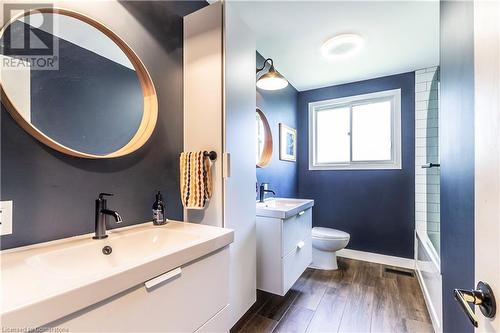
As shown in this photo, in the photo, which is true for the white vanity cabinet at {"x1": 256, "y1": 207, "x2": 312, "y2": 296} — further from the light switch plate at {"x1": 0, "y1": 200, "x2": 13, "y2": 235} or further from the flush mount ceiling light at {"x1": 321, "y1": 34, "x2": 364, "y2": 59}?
the flush mount ceiling light at {"x1": 321, "y1": 34, "x2": 364, "y2": 59}

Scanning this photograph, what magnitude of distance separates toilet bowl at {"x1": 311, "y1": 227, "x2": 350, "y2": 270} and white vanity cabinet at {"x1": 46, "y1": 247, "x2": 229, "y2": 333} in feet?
5.68

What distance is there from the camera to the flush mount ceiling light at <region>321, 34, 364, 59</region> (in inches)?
79.0

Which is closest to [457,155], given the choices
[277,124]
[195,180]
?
[195,180]

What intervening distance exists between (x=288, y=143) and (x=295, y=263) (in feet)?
5.18

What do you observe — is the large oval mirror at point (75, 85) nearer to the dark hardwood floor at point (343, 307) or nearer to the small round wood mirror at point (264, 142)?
the small round wood mirror at point (264, 142)

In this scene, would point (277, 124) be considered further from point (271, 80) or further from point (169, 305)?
point (169, 305)

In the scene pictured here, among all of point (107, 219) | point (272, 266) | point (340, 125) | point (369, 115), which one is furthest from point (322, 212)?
point (107, 219)

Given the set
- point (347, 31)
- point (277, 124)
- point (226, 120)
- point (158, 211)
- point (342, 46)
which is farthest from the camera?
point (277, 124)

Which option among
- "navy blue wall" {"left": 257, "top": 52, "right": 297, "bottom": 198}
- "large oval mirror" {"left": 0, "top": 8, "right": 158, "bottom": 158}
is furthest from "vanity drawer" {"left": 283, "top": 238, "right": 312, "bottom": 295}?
"large oval mirror" {"left": 0, "top": 8, "right": 158, "bottom": 158}

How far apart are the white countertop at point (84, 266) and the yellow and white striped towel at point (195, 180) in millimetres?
150

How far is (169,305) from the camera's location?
748 millimetres

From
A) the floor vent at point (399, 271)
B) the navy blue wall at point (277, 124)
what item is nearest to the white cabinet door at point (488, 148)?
the navy blue wall at point (277, 124)

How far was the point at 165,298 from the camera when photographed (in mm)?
736

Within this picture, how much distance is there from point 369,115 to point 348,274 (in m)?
2.02
